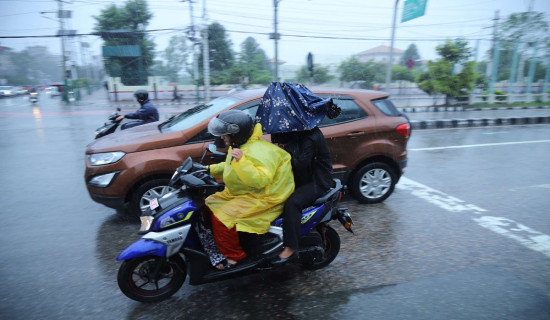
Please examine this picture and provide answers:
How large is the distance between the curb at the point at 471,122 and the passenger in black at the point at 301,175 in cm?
Result: 1070

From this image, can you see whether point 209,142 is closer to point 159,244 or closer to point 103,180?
point 103,180

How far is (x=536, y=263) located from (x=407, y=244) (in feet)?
3.94

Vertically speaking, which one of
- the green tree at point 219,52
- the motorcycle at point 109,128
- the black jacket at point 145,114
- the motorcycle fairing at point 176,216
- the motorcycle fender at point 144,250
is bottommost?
the motorcycle fender at point 144,250

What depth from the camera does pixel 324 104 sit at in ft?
9.21

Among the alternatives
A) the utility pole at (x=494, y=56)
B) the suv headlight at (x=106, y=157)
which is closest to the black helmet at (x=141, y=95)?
the suv headlight at (x=106, y=157)

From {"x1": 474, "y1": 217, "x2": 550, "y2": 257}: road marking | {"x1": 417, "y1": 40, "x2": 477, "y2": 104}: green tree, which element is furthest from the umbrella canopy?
{"x1": 417, "y1": 40, "x2": 477, "y2": 104}: green tree

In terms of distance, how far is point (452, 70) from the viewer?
2139 cm

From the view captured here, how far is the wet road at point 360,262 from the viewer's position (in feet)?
8.98

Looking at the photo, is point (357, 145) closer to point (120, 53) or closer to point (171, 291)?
point (171, 291)

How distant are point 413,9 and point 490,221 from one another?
1589cm

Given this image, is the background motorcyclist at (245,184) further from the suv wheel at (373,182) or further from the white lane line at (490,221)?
the white lane line at (490,221)

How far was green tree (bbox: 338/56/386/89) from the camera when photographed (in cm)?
3266

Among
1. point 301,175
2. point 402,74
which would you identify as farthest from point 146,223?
point 402,74

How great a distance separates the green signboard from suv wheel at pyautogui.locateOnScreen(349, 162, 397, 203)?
584 inches
